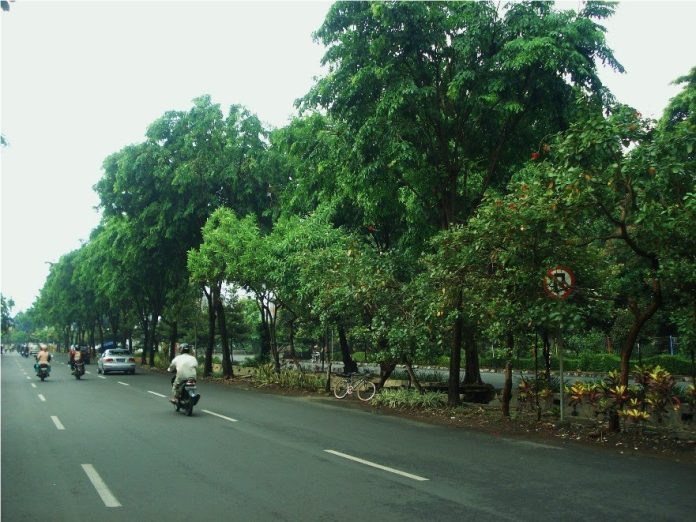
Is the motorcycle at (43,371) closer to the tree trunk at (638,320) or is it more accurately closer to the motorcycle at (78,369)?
the motorcycle at (78,369)

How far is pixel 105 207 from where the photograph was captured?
31250 mm

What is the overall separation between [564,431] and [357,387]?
26.7 ft

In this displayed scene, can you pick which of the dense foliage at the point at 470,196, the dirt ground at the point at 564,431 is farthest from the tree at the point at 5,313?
the dirt ground at the point at 564,431

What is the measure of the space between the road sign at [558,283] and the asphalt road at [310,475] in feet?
8.61

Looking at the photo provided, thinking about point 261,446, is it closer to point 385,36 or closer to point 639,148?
point 639,148

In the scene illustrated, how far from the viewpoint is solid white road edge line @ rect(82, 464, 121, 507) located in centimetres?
683

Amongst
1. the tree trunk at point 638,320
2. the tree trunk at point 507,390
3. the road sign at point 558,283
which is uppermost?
the road sign at point 558,283

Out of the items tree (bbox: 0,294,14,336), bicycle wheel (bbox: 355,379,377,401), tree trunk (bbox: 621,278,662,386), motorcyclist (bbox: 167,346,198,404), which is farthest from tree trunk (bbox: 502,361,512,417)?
tree (bbox: 0,294,14,336)

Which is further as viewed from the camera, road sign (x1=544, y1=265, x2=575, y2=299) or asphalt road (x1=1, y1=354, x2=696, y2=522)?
road sign (x1=544, y1=265, x2=575, y2=299)

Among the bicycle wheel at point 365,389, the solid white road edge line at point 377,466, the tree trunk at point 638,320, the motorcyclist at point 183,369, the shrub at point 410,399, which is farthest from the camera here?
the bicycle wheel at point 365,389

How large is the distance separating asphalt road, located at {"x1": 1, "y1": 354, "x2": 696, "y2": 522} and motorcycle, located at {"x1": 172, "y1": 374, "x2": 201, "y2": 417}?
75 centimetres

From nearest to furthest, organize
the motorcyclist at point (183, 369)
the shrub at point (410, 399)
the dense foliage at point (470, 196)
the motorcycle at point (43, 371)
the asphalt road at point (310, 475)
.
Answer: the asphalt road at point (310, 475) → the dense foliage at point (470, 196) → the motorcyclist at point (183, 369) → the shrub at point (410, 399) → the motorcycle at point (43, 371)

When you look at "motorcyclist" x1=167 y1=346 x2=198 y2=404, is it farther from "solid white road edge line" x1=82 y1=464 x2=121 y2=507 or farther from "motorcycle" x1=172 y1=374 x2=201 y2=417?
"solid white road edge line" x1=82 y1=464 x2=121 y2=507

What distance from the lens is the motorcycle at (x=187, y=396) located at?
14.8m
